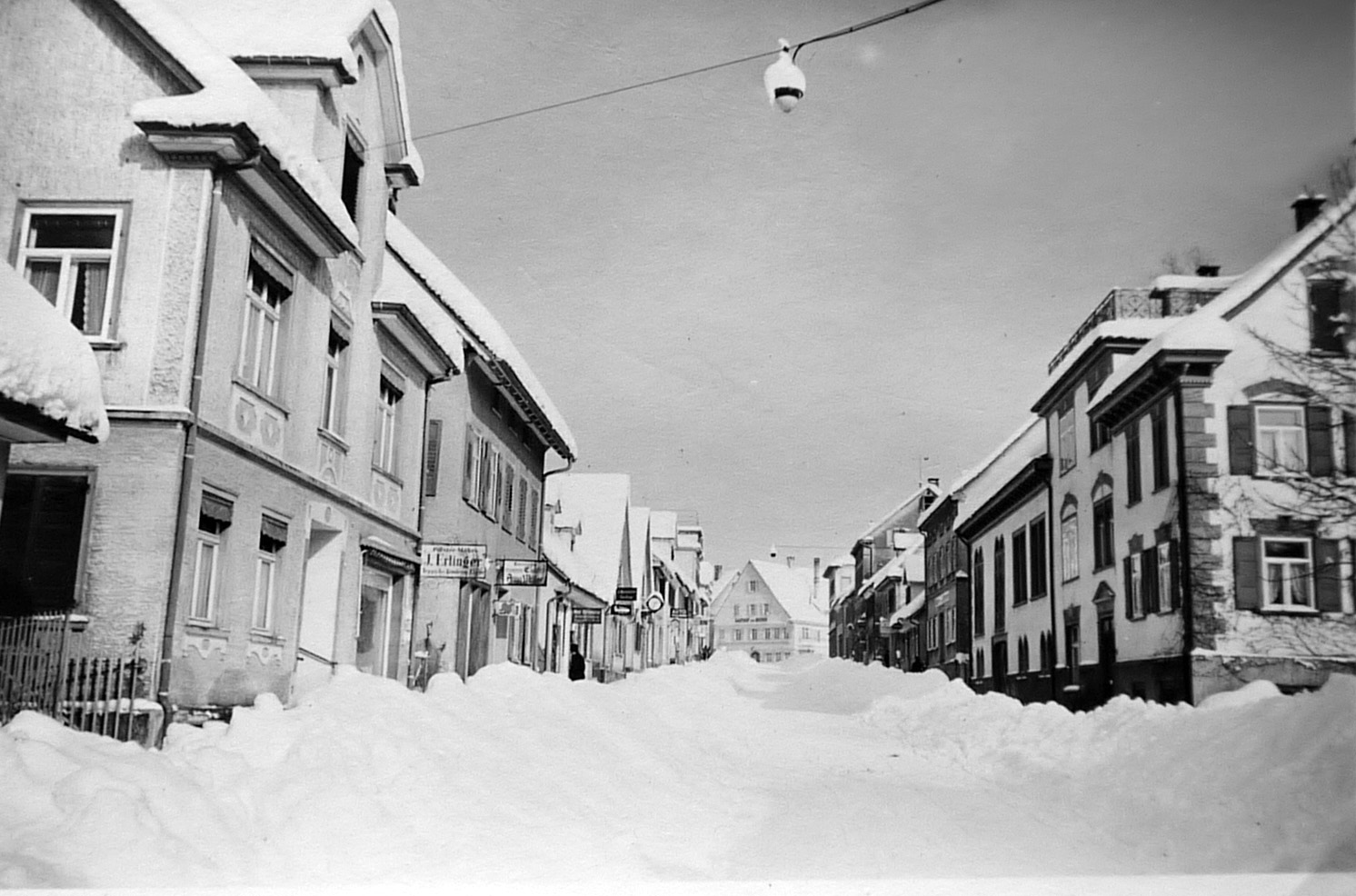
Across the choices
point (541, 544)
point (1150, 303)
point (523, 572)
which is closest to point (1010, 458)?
point (1150, 303)

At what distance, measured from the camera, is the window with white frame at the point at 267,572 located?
7.62m

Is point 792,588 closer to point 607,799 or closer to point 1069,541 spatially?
point 607,799

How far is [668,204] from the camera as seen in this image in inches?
272

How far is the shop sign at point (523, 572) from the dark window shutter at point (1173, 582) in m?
5.21

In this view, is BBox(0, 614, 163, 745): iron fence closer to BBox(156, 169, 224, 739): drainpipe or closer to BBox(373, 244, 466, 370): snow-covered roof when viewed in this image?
BBox(156, 169, 224, 739): drainpipe

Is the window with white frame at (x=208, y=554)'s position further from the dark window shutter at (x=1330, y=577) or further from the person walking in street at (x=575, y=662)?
the dark window shutter at (x=1330, y=577)

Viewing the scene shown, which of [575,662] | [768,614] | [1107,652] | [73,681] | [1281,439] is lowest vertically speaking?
[73,681]

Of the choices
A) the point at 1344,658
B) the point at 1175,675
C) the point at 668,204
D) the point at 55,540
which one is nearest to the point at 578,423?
the point at 668,204

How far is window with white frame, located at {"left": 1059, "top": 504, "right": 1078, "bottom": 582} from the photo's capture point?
48.8 ft

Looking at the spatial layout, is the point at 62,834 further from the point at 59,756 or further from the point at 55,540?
the point at 55,540

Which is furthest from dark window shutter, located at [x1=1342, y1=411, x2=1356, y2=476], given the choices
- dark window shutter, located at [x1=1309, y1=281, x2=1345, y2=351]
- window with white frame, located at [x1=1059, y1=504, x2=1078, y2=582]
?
window with white frame, located at [x1=1059, y1=504, x2=1078, y2=582]

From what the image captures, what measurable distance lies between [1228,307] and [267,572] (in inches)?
260

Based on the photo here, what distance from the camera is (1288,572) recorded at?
7.45 meters

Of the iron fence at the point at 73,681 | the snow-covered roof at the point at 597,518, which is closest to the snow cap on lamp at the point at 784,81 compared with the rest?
the snow-covered roof at the point at 597,518
